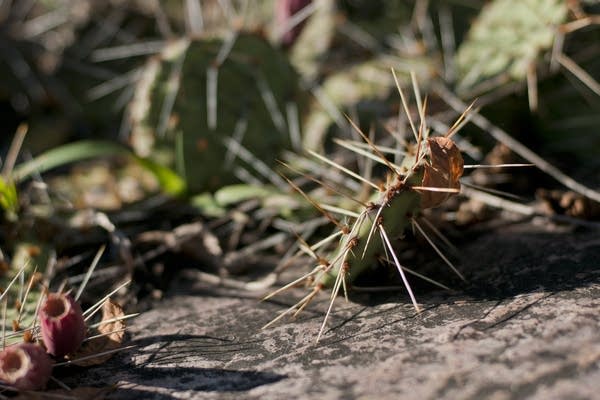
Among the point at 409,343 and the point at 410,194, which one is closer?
the point at 409,343

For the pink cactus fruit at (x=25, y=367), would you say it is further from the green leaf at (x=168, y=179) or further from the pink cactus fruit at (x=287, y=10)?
the pink cactus fruit at (x=287, y=10)

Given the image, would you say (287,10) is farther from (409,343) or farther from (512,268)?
(409,343)

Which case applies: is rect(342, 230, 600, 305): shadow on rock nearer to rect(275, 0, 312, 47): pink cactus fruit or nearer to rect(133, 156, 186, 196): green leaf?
rect(133, 156, 186, 196): green leaf

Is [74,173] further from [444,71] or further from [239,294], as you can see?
[444,71]

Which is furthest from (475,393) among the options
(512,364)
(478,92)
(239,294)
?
(478,92)

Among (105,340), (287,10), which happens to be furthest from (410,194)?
(287,10)

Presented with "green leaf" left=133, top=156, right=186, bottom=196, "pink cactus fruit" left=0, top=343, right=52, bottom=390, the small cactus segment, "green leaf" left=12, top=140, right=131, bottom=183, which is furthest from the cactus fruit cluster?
the small cactus segment

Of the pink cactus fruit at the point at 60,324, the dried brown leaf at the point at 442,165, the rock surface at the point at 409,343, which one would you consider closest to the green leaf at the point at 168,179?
the rock surface at the point at 409,343

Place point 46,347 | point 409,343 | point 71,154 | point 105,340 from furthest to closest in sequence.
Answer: point 71,154, point 105,340, point 46,347, point 409,343
